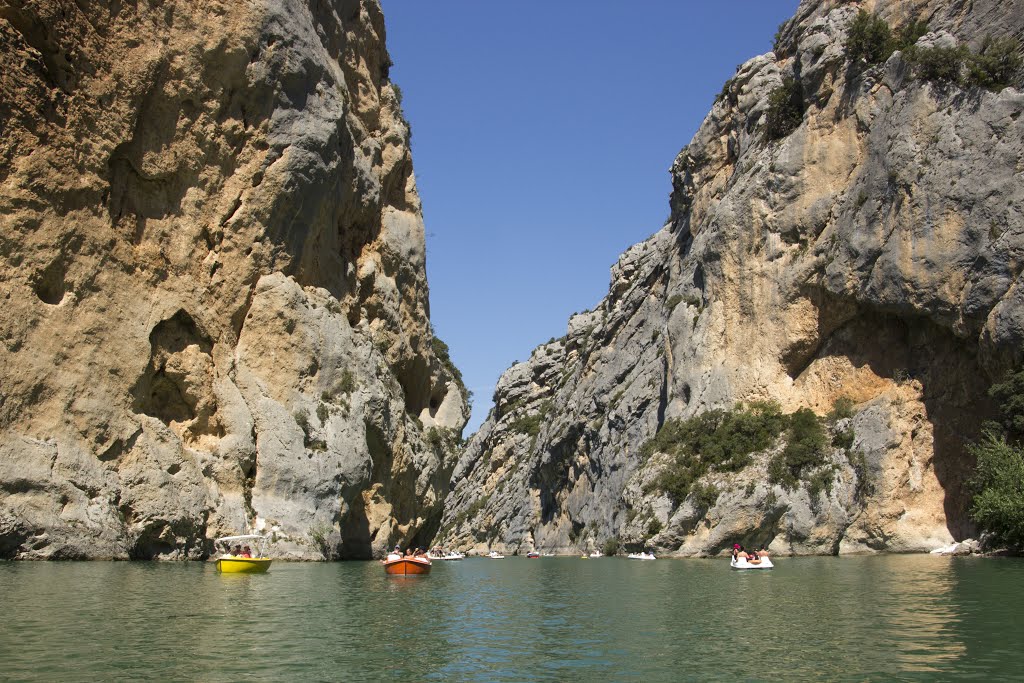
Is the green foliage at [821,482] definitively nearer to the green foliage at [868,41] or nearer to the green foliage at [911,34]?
the green foliage at [911,34]

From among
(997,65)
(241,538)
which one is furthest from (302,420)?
(997,65)

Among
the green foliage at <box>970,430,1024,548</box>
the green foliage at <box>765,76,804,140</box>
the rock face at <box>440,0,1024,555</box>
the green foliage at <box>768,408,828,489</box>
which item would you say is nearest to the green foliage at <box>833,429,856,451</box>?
the rock face at <box>440,0,1024,555</box>

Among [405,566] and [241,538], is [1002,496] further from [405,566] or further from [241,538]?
[241,538]

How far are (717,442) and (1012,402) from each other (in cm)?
1972

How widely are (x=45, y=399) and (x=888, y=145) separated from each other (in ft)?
152

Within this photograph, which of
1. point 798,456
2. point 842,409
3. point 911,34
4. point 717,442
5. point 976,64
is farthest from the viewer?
point 717,442

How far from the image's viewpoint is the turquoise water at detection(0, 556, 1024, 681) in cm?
1311

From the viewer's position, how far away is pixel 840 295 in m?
56.2

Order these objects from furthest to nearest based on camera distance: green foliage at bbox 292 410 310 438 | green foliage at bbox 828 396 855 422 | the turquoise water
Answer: green foliage at bbox 828 396 855 422 < green foliage at bbox 292 410 310 438 < the turquoise water

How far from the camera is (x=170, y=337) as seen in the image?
38.2 metres

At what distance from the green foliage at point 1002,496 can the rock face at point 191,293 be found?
26465 mm

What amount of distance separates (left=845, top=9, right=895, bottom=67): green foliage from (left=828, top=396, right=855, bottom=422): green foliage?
21546 millimetres

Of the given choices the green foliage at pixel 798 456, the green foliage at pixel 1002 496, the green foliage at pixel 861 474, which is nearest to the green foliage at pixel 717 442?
the green foliage at pixel 798 456

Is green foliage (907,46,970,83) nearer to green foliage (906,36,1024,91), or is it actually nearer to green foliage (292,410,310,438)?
green foliage (906,36,1024,91)
